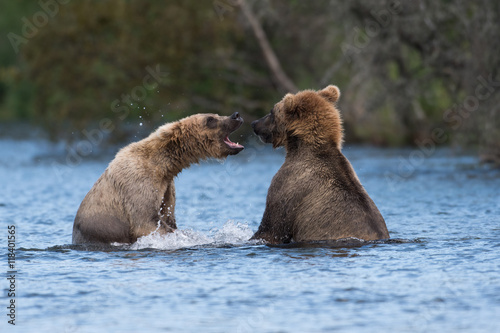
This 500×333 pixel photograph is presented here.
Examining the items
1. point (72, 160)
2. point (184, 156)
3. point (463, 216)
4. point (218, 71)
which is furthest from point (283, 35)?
point (184, 156)

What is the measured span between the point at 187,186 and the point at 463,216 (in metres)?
8.56

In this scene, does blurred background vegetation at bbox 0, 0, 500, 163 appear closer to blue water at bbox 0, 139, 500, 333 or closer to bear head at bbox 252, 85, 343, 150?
blue water at bbox 0, 139, 500, 333

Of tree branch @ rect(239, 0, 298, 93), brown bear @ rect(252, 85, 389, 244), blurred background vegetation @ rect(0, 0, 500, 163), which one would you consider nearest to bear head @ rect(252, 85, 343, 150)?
brown bear @ rect(252, 85, 389, 244)

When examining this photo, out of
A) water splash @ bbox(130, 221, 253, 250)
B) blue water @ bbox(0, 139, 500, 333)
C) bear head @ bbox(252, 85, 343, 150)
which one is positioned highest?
bear head @ bbox(252, 85, 343, 150)

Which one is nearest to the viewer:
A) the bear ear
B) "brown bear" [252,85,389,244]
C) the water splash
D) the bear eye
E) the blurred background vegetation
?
"brown bear" [252,85,389,244]

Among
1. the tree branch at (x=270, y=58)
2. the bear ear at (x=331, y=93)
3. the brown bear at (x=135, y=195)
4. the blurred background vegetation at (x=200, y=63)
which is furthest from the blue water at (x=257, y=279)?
the tree branch at (x=270, y=58)

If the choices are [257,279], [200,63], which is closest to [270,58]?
[200,63]

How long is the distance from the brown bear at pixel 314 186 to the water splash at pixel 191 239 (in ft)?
2.32

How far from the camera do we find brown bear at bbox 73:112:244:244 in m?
9.20

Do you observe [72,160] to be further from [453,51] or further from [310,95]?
[310,95]

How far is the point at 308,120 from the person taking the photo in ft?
30.6

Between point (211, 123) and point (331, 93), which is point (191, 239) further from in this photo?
point (331, 93)

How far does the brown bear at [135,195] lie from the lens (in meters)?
9.20

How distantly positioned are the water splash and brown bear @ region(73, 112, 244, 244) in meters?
0.08
